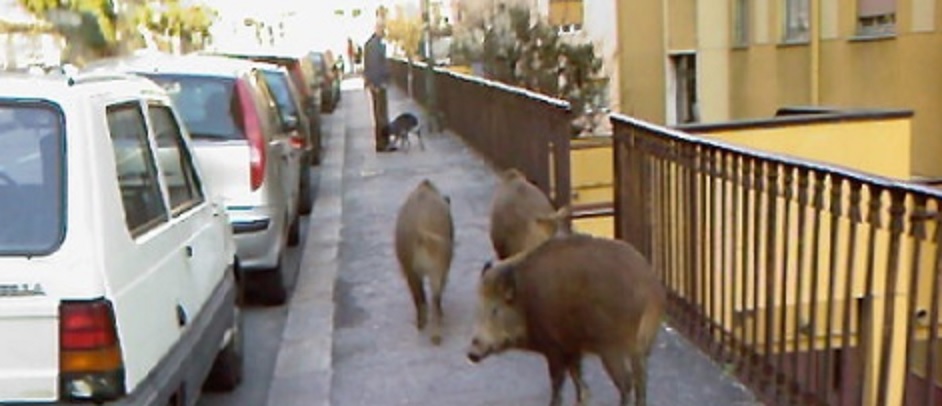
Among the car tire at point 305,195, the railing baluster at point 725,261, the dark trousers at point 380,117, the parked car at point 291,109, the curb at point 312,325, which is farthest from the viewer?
the dark trousers at point 380,117

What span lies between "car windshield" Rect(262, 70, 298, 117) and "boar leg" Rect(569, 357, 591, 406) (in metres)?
6.90

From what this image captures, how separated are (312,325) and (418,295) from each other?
87 cm

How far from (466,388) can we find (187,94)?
346 cm

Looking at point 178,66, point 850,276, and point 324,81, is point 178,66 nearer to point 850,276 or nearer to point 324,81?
point 850,276

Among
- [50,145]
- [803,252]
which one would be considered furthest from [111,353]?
[803,252]

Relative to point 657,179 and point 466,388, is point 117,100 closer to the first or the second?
point 466,388

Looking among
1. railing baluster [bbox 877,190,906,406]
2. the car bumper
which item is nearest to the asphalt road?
the car bumper

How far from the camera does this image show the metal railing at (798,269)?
12.7 feet

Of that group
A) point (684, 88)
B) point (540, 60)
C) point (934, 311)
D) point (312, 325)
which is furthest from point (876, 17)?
point (934, 311)

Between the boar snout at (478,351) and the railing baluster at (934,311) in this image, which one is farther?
the boar snout at (478,351)

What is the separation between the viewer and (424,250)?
6.67 m

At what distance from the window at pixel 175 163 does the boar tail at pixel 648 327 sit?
6.99 ft

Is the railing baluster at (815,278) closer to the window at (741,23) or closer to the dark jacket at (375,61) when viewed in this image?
the dark jacket at (375,61)

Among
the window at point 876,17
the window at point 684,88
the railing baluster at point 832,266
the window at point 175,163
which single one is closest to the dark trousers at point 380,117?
the window at point 876,17
